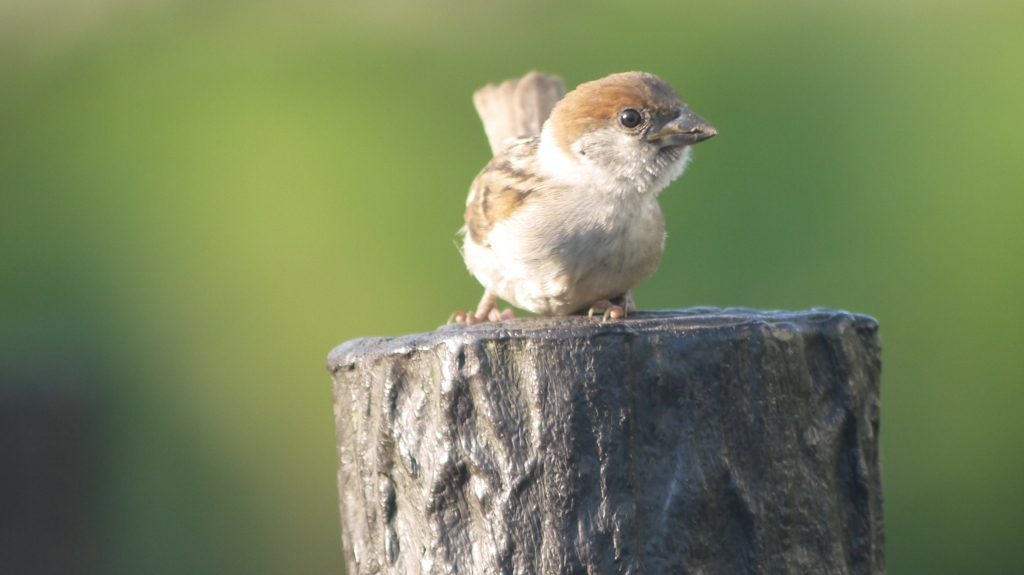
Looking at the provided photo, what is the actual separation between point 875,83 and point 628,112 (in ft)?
5.09

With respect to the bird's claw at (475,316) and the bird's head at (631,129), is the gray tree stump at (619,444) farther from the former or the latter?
the bird's claw at (475,316)

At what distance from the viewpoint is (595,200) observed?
185 centimetres

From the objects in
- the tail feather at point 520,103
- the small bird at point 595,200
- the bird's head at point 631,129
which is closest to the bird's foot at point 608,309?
the small bird at point 595,200

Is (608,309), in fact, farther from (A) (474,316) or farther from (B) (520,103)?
(B) (520,103)

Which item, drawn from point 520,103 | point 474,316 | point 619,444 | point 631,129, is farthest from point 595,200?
point 520,103

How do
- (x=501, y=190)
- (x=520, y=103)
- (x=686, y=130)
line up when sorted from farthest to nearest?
(x=520, y=103), (x=501, y=190), (x=686, y=130)

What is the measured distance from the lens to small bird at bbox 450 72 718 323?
1792 millimetres

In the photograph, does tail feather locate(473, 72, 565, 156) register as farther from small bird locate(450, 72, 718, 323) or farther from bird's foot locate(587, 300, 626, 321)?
bird's foot locate(587, 300, 626, 321)

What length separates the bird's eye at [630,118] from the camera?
1789mm

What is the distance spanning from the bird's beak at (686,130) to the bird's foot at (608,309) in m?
0.34

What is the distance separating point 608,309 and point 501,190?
15.4 inches

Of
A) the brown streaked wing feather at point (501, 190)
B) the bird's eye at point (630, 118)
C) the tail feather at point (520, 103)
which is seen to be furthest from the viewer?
the tail feather at point (520, 103)

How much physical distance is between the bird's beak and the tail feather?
952 millimetres

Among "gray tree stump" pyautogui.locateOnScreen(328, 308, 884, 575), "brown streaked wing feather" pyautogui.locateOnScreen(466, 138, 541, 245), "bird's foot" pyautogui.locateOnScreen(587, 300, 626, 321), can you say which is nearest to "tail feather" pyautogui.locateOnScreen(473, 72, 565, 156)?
"brown streaked wing feather" pyautogui.locateOnScreen(466, 138, 541, 245)
